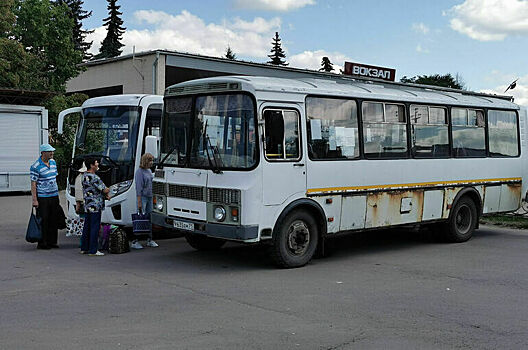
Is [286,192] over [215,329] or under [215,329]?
over

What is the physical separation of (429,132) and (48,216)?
24.2 feet

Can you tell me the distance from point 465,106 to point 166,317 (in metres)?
8.99

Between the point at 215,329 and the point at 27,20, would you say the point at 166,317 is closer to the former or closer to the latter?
the point at 215,329

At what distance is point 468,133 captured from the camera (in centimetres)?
1340

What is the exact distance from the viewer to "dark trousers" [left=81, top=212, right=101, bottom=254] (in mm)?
10734

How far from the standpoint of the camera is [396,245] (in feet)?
42.5

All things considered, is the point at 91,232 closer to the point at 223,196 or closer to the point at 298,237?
the point at 223,196

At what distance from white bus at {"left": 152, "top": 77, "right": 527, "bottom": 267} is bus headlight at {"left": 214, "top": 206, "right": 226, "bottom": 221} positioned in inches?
1.2

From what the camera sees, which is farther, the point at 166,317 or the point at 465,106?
the point at 465,106

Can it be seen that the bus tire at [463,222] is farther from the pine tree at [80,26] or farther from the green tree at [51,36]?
the pine tree at [80,26]

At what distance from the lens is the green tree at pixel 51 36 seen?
30.7 metres

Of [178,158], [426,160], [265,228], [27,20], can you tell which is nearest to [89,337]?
[265,228]

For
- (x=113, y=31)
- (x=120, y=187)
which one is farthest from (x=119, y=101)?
(x=113, y=31)

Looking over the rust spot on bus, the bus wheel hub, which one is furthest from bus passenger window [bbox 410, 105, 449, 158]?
the bus wheel hub
